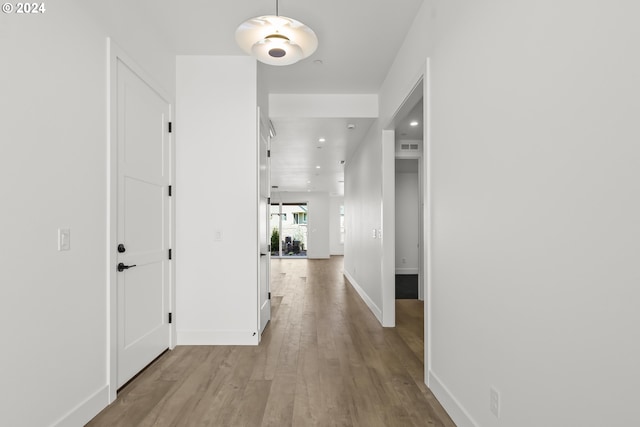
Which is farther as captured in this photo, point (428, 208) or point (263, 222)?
point (263, 222)

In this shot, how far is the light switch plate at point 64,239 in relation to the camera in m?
1.99

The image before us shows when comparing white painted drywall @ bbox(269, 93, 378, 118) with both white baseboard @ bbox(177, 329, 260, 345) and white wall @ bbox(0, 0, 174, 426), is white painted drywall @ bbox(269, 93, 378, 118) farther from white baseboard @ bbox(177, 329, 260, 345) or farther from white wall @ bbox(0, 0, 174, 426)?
white baseboard @ bbox(177, 329, 260, 345)

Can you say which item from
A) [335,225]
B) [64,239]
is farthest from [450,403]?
[335,225]

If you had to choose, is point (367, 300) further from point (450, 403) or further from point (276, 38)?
point (276, 38)

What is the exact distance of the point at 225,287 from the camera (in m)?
3.65

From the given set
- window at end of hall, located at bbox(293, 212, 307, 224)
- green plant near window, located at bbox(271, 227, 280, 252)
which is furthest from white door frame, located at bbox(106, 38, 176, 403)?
window at end of hall, located at bbox(293, 212, 307, 224)

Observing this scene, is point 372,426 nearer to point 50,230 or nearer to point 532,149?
point 532,149

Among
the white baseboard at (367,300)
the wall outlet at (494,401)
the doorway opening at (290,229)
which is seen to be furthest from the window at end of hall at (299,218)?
the wall outlet at (494,401)

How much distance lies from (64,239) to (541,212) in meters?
2.34

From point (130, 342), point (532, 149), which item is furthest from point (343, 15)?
point (130, 342)

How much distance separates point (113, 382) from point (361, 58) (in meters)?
3.53

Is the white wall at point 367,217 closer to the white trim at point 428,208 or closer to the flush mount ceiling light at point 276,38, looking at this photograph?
the white trim at point 428,208

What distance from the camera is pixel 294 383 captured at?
2.76 m

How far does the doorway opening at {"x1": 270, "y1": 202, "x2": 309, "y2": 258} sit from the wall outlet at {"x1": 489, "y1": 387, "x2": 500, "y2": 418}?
12.6 m
